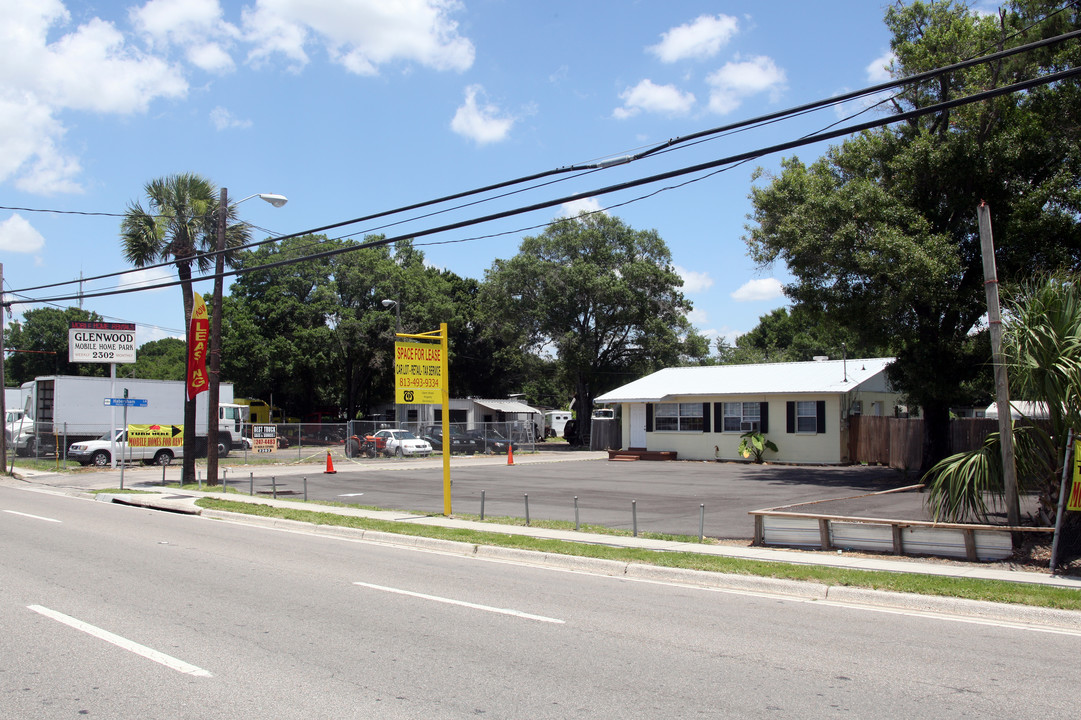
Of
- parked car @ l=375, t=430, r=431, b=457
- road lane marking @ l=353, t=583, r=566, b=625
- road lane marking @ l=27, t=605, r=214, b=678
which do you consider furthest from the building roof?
road lane marking @ l=27, t=605, r=214, b=678

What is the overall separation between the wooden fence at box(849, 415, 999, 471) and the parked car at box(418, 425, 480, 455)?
1934 centimetres

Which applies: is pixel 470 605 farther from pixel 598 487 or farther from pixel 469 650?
pixel 598 487

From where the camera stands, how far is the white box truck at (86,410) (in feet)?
113

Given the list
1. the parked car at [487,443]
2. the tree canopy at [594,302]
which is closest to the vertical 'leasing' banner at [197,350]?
the parked car at [487,443]

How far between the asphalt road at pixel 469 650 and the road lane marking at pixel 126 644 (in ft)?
0.08

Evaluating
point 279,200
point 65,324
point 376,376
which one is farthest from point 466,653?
point 65,324

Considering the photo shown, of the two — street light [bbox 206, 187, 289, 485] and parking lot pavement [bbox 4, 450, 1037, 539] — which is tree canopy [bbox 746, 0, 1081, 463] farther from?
street light [bbox 206, 187, 289, 485]

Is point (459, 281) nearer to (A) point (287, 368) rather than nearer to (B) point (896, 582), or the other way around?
(A) point (287, 368)

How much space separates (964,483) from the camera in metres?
11.7

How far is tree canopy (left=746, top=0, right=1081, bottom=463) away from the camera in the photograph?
20922 millimetres

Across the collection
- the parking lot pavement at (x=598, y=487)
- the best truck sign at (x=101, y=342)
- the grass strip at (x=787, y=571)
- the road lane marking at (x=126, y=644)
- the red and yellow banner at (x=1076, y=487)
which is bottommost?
the parking lot pavement at (x=598, y=487)

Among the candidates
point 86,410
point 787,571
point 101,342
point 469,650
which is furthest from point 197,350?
point 469,650

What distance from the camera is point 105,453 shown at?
107ft

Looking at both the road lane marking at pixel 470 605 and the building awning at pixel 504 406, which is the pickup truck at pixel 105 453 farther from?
the building awning at pixel 504 406
